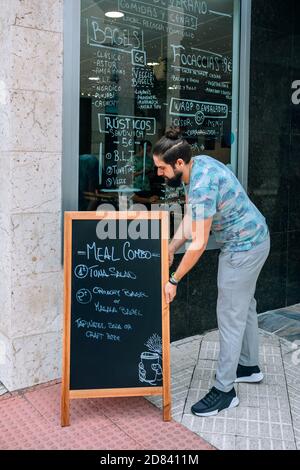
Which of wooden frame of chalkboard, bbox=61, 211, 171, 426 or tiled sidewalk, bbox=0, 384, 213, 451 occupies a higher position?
wooden frame of chalkboard, bbox=61, 211, 171, 426

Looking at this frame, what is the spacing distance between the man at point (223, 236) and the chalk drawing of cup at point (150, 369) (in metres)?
0.36

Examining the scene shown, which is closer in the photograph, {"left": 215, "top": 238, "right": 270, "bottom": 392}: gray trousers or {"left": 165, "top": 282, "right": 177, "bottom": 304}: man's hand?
{"left": 165, "top": 282, "right": 177, "bottom": 304}: man's hand

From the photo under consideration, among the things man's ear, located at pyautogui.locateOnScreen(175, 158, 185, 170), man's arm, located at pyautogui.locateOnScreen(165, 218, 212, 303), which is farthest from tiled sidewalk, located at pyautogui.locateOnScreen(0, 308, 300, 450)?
man's ear, located at pyautogui.locateOnScreen(175, 158, 185, 170)

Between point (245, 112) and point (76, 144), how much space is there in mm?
2001

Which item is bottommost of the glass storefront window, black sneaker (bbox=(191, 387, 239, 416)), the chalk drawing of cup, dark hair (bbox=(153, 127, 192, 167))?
black sneaker (bbox=(191, 387, 239, 416))

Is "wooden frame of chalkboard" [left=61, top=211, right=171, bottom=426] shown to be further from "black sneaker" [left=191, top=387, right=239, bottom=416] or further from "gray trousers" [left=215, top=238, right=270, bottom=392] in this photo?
"gray trousers" [left=215, top=238, right=270, bottom=392]

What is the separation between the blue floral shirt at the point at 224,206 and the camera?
300 centimetres

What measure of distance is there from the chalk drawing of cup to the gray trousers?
1.45 feet

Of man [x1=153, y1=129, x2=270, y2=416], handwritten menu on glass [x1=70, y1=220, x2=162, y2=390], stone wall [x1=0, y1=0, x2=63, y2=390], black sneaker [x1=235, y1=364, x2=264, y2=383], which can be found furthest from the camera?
black sneaker [x1=235, y1=364, x2=264, y2=383]

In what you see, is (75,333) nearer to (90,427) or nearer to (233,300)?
(90,427)

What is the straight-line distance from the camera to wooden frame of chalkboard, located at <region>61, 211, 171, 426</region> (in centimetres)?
310

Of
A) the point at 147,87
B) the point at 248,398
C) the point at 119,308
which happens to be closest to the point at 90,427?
the point at 119,308

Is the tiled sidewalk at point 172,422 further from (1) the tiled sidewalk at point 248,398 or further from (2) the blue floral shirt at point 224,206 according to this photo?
(2) the blue floral shirt at point 224,206

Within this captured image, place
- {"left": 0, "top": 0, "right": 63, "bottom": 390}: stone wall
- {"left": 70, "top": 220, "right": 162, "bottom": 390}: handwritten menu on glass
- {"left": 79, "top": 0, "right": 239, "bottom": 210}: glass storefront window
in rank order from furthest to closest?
{"left": 79, "top": 0, "right": 239, "bottom": 210}: glass storefront window
{"left": 0, "top": 0, "right": 63, "bottom": 390}: stone wall
{"left": 70, "top": 220, "right": 162, "bottom": 390}: handwritten menu on glass
